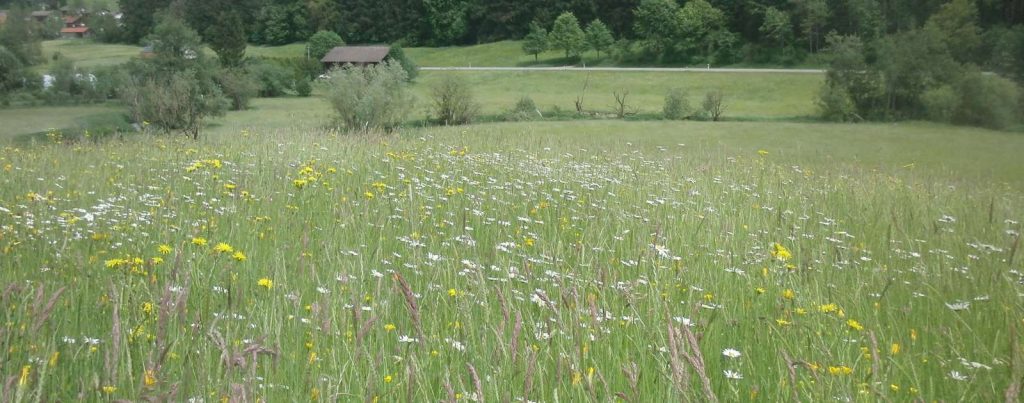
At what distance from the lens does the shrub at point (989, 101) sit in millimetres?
18359

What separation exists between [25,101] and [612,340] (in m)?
27.2

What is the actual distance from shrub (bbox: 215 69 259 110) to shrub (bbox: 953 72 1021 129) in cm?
2706

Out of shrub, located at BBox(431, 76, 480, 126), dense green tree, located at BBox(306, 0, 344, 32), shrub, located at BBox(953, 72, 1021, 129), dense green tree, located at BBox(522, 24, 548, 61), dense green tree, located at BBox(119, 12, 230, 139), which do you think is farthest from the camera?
dense green tree, located at BBox(306, 0, 344, 32)

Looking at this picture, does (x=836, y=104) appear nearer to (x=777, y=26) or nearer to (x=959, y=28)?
(x=959, y=28)

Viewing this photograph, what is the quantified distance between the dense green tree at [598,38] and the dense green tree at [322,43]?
17.9m

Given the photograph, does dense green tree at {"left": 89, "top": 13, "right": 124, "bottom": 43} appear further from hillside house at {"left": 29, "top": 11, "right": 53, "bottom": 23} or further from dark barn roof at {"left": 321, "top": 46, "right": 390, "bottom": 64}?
dark barn roof at {"left": 321, "top": 46, "right": 390, "bottom": 64}

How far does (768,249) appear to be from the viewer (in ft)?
15.0

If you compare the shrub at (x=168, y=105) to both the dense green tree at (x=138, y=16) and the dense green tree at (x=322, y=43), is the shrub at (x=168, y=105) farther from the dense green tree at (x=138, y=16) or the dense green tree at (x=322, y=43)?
the dense green tree at (x=322, y=43)

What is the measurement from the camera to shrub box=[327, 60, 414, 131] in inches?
1016

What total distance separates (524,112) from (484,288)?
30080mm

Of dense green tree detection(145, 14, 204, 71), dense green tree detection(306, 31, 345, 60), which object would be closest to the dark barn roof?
dense green tree detection(306, 31, 345, 60)

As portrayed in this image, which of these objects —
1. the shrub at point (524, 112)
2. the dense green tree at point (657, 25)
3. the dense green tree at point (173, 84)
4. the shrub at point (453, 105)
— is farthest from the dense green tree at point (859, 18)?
the dense green tree at point (173, 84)

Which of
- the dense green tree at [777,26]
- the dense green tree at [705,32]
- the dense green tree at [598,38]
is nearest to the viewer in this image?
the dense green tree at [777,26]

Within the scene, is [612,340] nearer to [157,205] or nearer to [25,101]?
[157,205]
